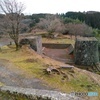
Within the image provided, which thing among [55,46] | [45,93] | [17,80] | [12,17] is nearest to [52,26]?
[55,46]

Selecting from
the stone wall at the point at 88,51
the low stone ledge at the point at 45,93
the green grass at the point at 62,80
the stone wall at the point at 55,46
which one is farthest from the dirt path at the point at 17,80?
the stone wall at the point at 55,46

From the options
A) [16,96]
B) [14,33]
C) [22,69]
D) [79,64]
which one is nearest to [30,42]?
[14,33]

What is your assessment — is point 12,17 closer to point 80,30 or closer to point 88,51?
point 88,51

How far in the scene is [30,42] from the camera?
50.8 ft

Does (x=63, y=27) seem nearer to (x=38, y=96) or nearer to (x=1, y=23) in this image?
(x=1, y=23)

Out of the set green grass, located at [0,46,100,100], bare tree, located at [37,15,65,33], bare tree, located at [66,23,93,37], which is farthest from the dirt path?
bare tree, located at [37,15,65,33]

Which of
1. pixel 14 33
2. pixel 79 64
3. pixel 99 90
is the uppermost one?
pixel 14 33

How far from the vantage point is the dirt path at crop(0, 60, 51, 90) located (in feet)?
23.6

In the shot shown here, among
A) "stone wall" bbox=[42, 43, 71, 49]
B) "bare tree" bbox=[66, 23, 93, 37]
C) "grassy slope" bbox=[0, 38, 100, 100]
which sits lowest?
"stone wall" bbox=[42, 43, 71, 49]

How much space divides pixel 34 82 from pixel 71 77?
5.58 feet

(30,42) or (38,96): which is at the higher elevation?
(38,96)

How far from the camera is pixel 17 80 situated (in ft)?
25.0

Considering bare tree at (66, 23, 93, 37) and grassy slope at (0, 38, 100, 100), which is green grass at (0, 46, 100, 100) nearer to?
grassy slope at (0, 38, 100, 100)

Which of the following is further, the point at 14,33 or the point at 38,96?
the point at 14,33
